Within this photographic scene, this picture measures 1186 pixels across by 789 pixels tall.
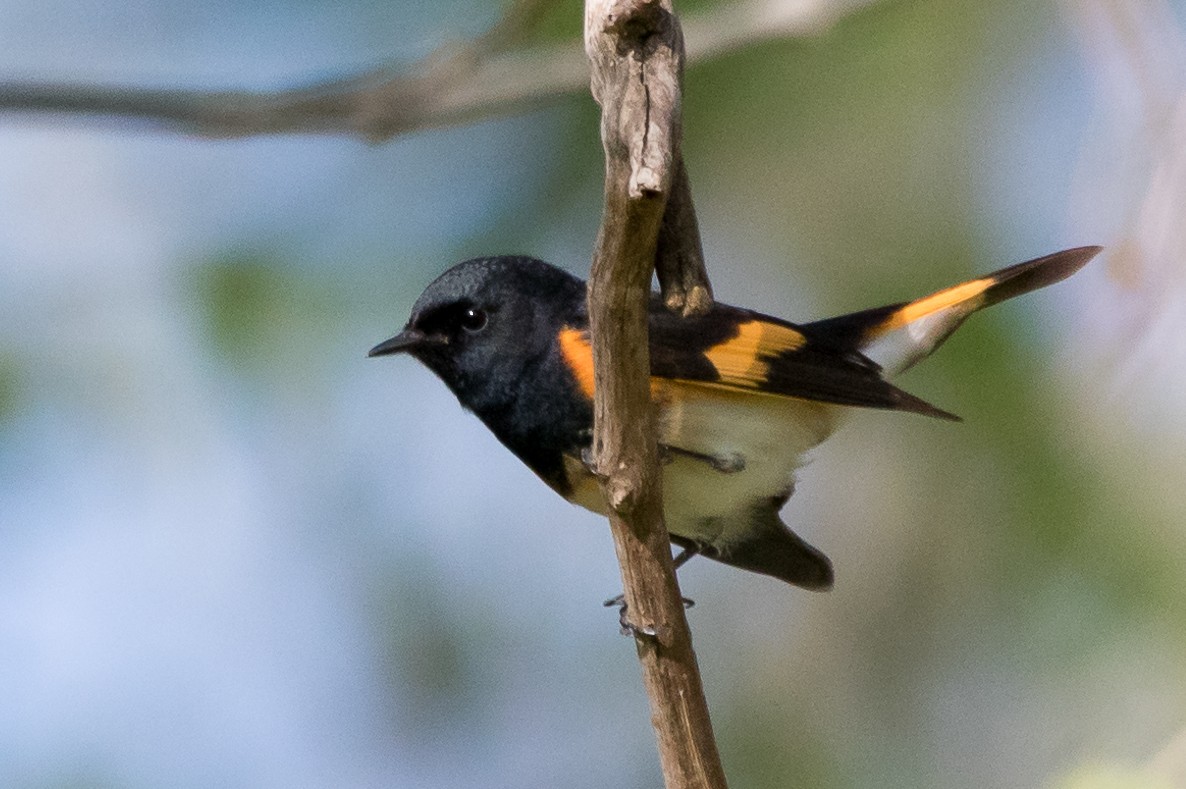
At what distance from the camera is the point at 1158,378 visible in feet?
6.06

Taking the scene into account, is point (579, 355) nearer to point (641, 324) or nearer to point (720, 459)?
point (720, 459)

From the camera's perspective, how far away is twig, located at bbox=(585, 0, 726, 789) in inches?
68.7

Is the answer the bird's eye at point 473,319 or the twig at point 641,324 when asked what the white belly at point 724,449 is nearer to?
the bird's eye at point 473,319

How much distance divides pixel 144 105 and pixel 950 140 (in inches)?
161

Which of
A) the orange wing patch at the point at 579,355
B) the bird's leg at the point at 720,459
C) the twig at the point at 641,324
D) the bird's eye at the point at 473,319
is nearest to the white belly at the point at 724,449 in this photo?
the bird's leg at the point at 720,459

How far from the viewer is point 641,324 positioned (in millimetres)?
1893

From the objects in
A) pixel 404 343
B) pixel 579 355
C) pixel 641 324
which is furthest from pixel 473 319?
pixel 641 324

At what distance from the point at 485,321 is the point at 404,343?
192mm

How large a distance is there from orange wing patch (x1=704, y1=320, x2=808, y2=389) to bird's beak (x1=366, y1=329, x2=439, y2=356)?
0.65 metres

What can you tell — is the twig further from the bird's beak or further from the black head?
the bird's beak

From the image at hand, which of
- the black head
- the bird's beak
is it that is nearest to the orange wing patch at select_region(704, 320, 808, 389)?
the black head

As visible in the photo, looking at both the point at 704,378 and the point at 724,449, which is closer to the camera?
the point at 704,378

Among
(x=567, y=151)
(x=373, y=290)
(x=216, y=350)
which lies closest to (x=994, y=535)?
(x=567, y=151)

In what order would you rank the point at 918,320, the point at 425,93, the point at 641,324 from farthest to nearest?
the point at 918,320
the point at 425,93
the point at 641,324
